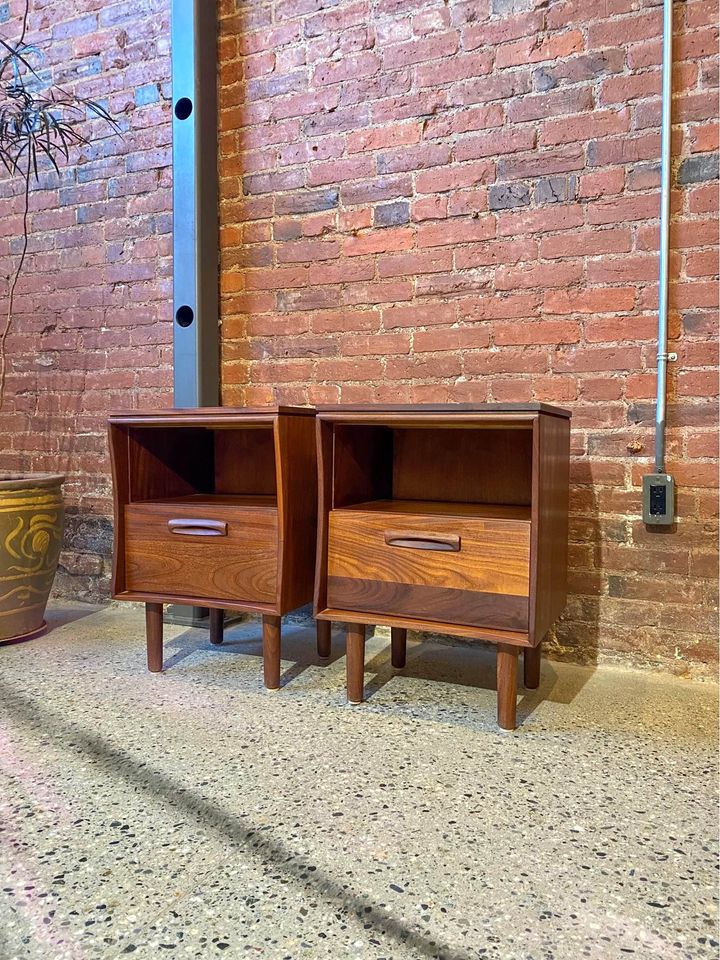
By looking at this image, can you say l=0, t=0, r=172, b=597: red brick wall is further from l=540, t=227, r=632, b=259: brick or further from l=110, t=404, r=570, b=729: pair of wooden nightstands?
l=540, t=227, r=632, b=259: brick

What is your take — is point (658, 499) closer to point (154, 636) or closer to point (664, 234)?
point (664, 234)

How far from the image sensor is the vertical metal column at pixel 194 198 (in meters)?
2.10

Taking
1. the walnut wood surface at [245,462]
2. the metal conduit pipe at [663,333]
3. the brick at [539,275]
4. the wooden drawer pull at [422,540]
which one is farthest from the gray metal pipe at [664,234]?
the walnut wood surface at [245,462]

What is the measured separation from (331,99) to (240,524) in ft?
4.44

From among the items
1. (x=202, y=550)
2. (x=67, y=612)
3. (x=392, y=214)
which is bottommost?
(x=67, y=612)

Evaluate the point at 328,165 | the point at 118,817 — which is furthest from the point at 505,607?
the point at 328,165

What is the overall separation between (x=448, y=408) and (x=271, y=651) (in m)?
0.75

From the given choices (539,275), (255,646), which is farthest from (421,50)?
(255,646)

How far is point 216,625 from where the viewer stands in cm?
201

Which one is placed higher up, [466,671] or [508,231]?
[508,231]

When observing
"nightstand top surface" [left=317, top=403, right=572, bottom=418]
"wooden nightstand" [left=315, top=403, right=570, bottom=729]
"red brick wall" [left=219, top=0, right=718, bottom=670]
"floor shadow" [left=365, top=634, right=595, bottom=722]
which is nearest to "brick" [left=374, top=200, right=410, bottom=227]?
"red brick wall" [left=219, top=0, right=718, bottom=670]

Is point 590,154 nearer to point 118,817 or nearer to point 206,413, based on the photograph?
point 206,413

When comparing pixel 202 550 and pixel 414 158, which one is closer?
pixel 202 550

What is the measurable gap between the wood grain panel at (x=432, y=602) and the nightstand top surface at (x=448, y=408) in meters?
0.38
